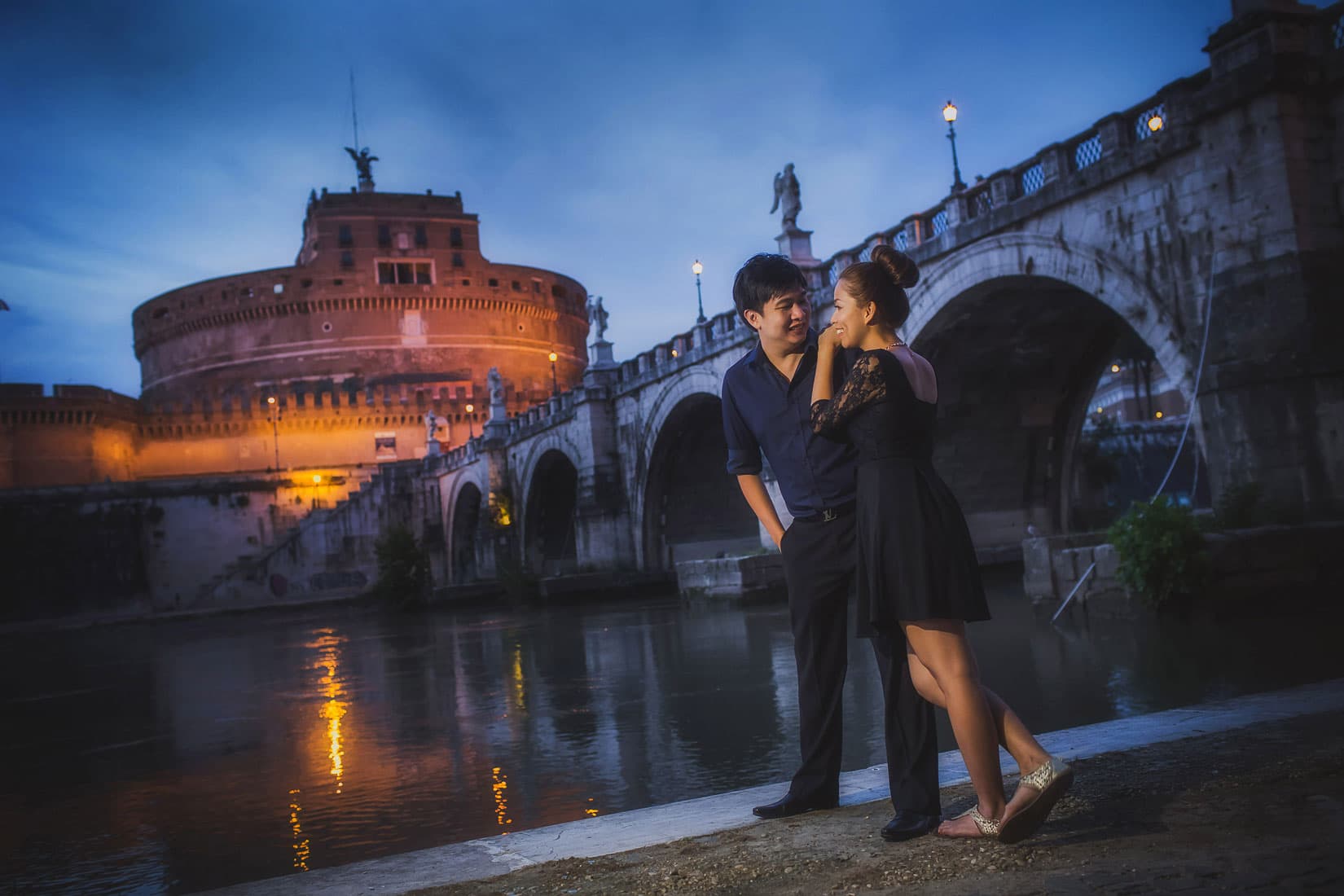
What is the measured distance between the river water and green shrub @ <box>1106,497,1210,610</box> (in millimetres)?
369

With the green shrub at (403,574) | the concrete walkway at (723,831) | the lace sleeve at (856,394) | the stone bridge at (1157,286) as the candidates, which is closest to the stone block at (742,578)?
the stone bridge at (1157,286)

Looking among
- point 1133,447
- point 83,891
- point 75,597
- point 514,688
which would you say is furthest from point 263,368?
point 83,891

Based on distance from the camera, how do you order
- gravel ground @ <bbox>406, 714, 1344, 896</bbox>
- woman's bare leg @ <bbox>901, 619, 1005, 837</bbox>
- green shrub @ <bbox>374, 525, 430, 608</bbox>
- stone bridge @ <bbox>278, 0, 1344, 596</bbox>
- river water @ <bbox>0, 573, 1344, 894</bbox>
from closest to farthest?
gravel ground @ <bbox>406, 714, 1344, 896</bbox>
woman's bare leg @ <bbox>901, 619, 1005, 837</bbox>
river water @ <bbox>0, 573, 1344, 894</bbox>
stone bridge @ <bbox>278, 0, 1344, 596</bbox>
green shrub @ <bbox>374, 525, 430, 608</bbox>

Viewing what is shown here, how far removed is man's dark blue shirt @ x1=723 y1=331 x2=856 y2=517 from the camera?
306cm

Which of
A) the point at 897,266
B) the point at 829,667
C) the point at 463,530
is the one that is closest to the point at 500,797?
the point at 829,667

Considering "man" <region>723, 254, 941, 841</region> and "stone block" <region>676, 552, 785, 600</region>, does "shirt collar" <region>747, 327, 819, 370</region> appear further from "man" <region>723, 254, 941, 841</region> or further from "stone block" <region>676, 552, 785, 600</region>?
"stone block" <region>676, 552, 785, 600</region>

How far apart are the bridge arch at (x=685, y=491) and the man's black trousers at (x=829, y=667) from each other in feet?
75.1

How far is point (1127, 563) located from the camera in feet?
33.1

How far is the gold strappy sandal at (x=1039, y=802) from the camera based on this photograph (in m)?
2.54

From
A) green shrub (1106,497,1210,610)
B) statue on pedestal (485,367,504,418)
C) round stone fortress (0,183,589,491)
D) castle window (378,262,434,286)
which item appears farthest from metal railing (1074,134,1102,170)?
castle window (378,262,434,286)

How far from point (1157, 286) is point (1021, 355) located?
21.9 ft

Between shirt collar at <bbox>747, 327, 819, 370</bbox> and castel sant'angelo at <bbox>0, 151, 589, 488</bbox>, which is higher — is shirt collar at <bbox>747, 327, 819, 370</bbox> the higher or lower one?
the lower one

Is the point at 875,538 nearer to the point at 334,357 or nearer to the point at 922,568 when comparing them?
the point at 922,568

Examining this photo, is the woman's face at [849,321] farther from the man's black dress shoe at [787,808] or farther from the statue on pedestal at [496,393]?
the statue on pedestal at [496,393]
